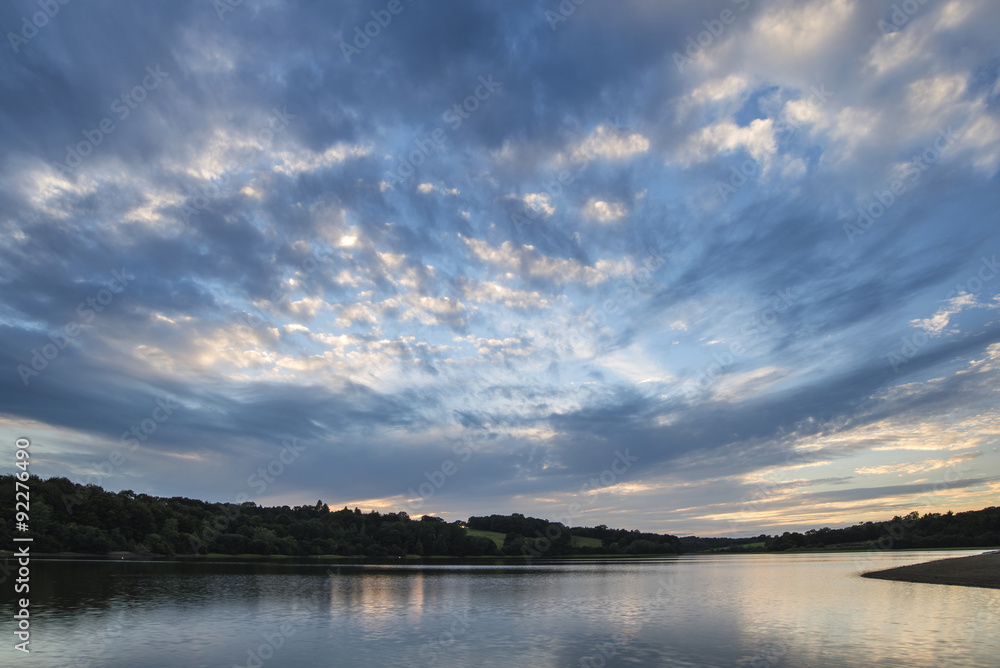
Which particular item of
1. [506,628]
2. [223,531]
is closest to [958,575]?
[506,628]

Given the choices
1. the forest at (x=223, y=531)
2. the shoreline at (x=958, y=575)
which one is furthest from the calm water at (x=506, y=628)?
the forest at (x=223, y=531)

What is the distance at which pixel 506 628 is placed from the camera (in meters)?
33.3

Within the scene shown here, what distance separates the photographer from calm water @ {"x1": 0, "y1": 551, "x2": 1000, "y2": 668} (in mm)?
24125

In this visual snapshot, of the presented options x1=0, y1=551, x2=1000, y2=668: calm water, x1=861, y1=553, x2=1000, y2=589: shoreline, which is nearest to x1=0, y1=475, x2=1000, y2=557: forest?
x1=0, y1=551, x2=1000, y2=668: calm water

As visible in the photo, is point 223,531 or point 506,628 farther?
point 223,531

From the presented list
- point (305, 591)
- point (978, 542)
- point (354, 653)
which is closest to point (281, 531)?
point (305, 591)

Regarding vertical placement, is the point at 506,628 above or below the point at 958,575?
above

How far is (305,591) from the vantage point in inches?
2263

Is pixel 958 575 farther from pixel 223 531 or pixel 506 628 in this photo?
pixel 223 531

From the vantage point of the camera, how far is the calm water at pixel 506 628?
2412cm

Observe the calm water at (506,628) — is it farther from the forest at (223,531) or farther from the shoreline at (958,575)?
the forest at (223,531)

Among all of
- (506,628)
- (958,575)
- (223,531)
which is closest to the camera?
(506,628)

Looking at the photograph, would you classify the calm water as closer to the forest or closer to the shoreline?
the shoreline

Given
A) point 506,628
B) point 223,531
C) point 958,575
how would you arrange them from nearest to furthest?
point 506,628
point 958,575
point 223,531
